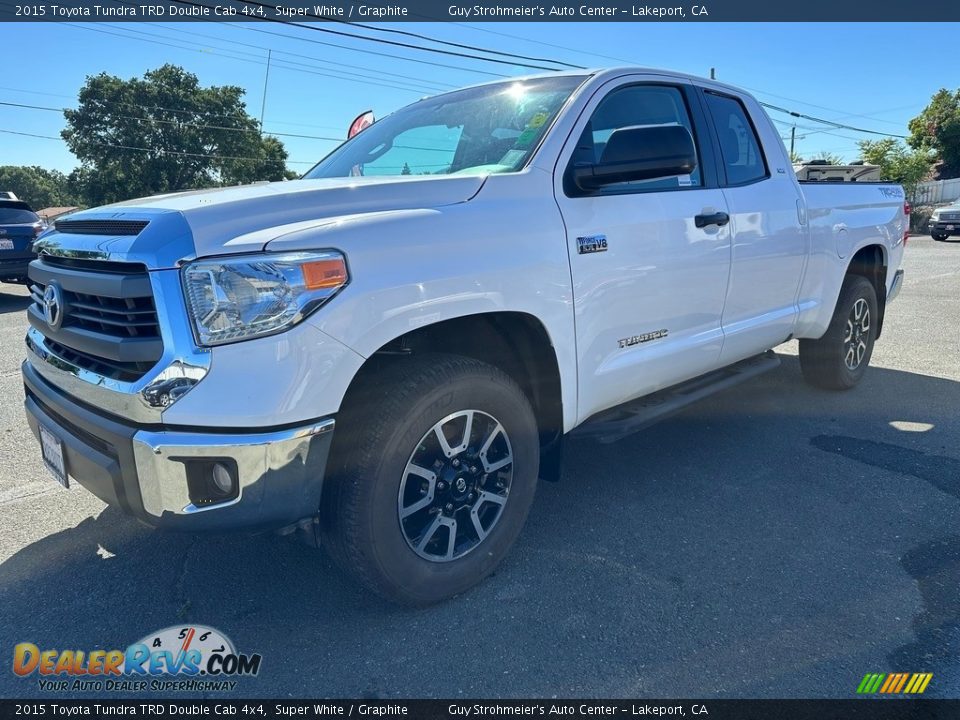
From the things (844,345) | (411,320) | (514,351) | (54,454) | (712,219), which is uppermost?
(712,219)

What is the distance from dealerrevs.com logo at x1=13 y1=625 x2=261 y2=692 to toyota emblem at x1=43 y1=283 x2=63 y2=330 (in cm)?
115

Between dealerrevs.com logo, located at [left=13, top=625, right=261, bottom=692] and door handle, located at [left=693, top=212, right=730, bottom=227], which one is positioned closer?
dealerrevs.com logo, located at [left=13, top=625, right=261, bottom=692]

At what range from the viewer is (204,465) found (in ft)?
6.73

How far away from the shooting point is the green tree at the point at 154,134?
4219cm

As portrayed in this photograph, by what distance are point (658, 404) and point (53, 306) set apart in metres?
2.72

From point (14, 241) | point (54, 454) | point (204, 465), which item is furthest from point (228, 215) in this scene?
point (14, 241)

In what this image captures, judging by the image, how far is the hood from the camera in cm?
206

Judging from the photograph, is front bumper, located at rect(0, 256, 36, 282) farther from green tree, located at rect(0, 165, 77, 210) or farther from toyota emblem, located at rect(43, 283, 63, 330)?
green tree, located at rect(0, 165, 77, 210)

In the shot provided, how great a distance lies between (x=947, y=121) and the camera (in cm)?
3831

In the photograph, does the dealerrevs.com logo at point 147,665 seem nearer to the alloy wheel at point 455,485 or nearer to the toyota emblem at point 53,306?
the alloy wheel at point 455,485

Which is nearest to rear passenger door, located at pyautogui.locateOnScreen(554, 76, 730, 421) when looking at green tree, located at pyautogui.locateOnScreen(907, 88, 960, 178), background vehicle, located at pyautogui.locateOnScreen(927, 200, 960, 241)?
background vehicle, located at pyautogui.locateOnScreen(927, 200, 960, 241)
